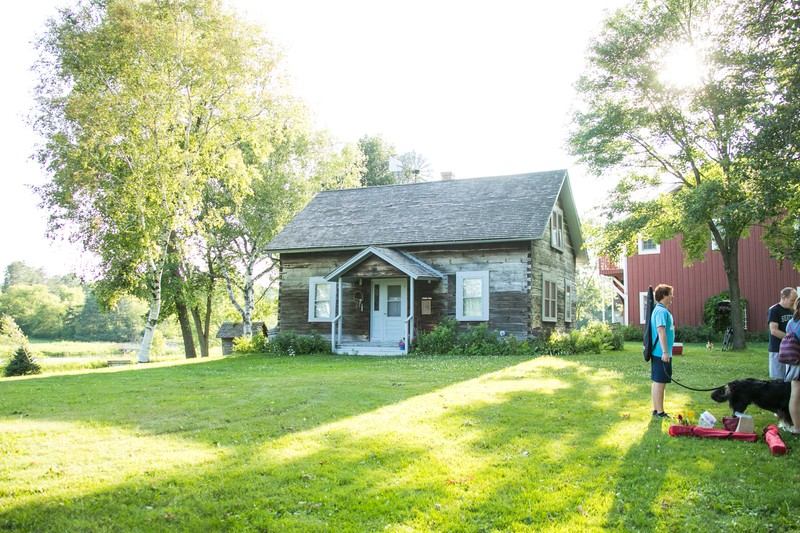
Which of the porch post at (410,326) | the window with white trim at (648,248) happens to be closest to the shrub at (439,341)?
the porch post at (410,326)

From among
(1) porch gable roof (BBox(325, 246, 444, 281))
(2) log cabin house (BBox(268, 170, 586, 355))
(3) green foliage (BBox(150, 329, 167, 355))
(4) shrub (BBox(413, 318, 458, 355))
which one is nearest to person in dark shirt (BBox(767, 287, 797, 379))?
(2) log cabin house (BBox(268, 170, 586, 355))

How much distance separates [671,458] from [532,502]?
6.99ft

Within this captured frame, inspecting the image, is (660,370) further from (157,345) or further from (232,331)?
(157,345)

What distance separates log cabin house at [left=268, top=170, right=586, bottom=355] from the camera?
21.2 metres

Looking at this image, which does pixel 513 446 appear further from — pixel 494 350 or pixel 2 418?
pixel 494 350

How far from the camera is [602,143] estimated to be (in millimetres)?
22312

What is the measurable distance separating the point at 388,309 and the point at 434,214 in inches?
157

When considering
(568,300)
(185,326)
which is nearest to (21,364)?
(185,326)

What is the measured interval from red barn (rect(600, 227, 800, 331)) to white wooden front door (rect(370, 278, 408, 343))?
30.8ft

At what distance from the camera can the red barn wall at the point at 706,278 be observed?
27.8m

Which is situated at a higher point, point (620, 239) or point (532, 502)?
point (620, 239)

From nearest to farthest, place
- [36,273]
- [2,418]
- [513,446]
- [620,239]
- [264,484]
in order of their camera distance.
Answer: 1. [264,484]
2. [513,446]
3. [2,418]
4. [620,239]
5. [36,273]

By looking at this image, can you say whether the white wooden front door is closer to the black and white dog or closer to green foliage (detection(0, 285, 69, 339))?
the black and white dog

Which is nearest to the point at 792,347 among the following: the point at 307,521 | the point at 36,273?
the point at 307,521
